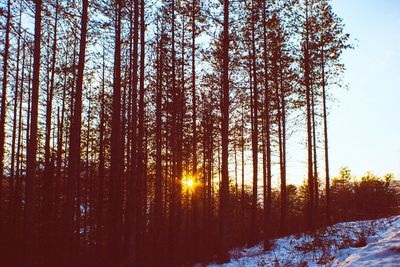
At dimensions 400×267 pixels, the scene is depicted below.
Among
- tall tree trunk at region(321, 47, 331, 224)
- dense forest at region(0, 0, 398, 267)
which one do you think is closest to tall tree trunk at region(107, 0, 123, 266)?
dense forest at region(0, 0, 398, 267)

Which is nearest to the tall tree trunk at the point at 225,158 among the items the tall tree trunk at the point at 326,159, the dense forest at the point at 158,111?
the dense forest at the point at 158,111

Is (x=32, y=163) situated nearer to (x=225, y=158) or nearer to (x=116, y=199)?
(x=116, y=199)

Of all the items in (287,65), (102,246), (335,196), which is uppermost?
(287,65)

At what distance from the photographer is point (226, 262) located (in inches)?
408

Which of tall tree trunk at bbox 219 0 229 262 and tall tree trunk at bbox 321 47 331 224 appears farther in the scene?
tall tree trunk at bbox 321 47 331 224

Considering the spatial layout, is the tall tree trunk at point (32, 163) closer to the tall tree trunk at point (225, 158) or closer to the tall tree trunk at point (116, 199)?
the tall tree trunk at point (116, 199)

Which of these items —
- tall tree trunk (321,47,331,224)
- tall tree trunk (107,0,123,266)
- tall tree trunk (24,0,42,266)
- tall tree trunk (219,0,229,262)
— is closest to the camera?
tall tree trunk (24,0,42,266)

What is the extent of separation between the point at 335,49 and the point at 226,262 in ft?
43.4

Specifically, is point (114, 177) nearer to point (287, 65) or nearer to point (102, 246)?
point (102, 246)

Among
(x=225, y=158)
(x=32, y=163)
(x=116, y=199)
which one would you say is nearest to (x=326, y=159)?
(x=225, y=158)

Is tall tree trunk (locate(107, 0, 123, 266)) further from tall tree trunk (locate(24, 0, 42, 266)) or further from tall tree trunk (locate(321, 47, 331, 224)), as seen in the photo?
tall tree trunk (locate(321, 47, 331, 224))

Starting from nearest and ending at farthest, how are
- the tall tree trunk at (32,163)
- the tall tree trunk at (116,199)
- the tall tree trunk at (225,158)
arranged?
1. the tall tree trunk at (32,163)
2. the tall tree trunk at (116,199)
3. the tall tree trunk at (225,158)

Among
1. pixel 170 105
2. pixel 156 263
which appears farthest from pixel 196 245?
pixel 170 105

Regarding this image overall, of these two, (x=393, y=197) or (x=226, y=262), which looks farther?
(x=393, y=197)
